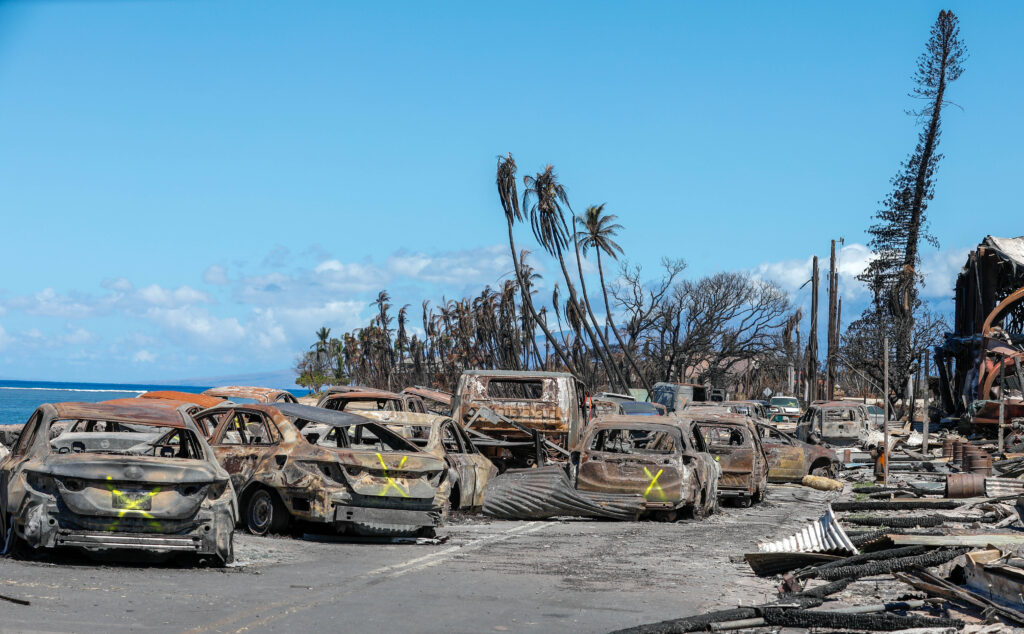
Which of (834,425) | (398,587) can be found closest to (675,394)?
(834,425)

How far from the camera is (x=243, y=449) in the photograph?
1278cm

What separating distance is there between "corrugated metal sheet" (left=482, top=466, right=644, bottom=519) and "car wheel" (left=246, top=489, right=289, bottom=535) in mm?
3807

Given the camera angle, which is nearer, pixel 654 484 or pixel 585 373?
pixel 654 484

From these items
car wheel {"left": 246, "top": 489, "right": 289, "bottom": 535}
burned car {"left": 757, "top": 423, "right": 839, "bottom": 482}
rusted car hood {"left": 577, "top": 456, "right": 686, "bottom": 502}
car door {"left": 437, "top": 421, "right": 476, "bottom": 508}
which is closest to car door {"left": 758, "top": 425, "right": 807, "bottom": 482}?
burned car {"left": 757, "top": 423, "right": 839, "bottom": 482}

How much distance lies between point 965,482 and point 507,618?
13167 millimetres

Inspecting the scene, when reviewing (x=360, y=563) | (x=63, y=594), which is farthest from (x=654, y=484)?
(x=63, y=594)

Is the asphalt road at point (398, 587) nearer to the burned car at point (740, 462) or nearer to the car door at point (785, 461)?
the burned car at point (740, 462)

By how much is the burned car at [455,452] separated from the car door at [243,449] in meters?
1.76

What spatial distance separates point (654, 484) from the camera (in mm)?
15656

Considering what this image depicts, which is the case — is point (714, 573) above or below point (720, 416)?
below

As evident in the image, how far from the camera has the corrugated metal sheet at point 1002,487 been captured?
18.2 meters

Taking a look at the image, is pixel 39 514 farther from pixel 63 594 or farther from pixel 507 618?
pixel 507 618

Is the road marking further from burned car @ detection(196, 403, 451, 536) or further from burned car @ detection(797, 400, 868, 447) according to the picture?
burned car @ detection(797, 400, 868, 447)

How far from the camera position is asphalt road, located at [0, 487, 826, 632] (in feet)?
25.6
